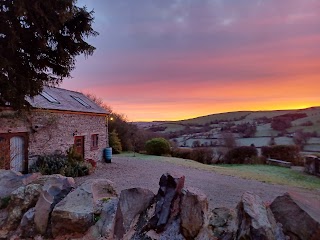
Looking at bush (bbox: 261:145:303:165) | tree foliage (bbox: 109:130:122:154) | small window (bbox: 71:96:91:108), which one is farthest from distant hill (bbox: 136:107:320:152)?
small window (bbox: 71:96:91:108)

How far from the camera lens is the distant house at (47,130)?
12.1 meters

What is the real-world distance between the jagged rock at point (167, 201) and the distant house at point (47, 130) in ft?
24.1

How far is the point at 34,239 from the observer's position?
14.7ft

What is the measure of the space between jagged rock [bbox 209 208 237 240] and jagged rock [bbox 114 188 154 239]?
980mm

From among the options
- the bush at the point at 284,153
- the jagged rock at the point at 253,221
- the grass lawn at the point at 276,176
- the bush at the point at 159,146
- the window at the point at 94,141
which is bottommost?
the grass lawn at the point at 276,176

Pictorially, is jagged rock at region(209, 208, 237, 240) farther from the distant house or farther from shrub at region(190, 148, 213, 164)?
shrub at region(190, 148, 213, 164)

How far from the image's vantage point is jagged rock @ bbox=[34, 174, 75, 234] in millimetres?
4570

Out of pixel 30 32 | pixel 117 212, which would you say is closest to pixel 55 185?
pixel 117 212

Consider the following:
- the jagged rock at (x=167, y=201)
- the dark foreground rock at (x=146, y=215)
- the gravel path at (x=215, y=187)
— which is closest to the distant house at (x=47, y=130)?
the gravel path at (x=215, y=187)

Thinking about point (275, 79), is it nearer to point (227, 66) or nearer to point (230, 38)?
point (227, 66)

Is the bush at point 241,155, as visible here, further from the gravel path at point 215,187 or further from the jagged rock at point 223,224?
the jagged rock at point 223,224

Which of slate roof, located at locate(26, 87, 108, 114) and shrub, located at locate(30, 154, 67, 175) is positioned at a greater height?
slate roof, located at locate(26, 87, 108, 114)

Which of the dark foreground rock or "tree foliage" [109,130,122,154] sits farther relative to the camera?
"tree foliage" [109,130,122,154]

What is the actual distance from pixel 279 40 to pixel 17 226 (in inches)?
436
